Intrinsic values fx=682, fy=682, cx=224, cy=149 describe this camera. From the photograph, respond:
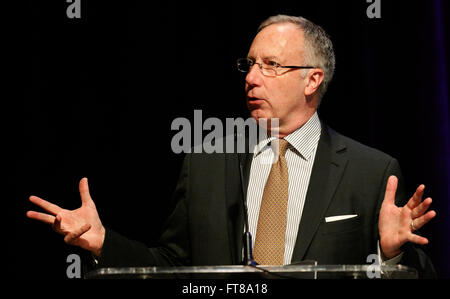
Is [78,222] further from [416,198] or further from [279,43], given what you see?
[279,43]

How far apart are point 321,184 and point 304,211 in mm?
129

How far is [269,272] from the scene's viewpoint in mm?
1594

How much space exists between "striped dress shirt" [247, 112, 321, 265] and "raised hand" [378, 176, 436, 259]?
1.24 feet

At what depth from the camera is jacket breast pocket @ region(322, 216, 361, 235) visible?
2.23 m

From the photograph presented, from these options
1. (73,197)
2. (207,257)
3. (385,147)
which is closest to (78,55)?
(73,197)

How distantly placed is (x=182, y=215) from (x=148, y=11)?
111cm

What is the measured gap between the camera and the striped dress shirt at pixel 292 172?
2289 mm

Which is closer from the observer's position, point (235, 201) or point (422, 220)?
point (422, 220)
